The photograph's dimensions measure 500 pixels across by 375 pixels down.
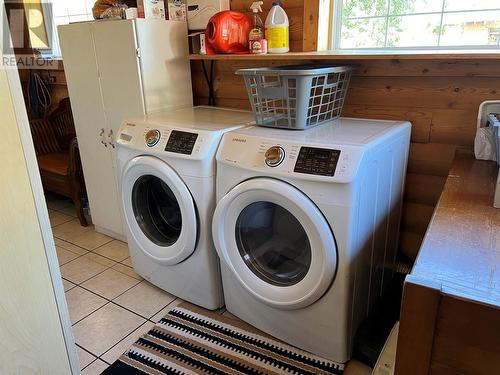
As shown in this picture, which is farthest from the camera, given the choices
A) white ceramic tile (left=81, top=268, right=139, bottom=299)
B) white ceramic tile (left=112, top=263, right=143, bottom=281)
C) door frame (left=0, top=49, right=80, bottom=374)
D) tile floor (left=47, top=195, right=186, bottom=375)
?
white ceramic tile (left=112, top=263, right=143, bottom=281)

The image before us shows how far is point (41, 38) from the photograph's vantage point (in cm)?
358

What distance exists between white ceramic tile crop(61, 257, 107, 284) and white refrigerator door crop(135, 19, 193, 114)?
40.3 inches

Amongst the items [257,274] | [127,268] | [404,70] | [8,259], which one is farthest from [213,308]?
[404,70]

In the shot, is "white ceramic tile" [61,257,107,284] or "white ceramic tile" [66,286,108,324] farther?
"white ceramic tile" [61,257,107,284]

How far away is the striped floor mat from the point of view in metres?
1.61

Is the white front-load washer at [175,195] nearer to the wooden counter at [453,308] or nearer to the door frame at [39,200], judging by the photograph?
the door frame at [39,200]

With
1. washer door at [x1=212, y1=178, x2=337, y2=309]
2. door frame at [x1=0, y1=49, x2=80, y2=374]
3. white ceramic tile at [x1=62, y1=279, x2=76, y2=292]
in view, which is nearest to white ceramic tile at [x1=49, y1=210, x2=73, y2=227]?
white ceramic tile at [x1=62, y1=279, x2=76, y2=292]

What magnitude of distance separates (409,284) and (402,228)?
123 cm

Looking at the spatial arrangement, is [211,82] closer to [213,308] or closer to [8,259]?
[213,308]

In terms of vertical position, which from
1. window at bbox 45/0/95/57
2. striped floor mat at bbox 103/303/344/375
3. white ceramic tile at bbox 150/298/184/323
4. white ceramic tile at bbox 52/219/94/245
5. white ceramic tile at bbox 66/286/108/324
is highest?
window at bbox 45/0/95/57

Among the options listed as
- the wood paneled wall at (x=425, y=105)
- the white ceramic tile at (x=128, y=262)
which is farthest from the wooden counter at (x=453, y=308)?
the white ceramic tile at (x=128, y=262)

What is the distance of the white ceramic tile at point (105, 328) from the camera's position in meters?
1.76

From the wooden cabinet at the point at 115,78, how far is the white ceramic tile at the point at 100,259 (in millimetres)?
272

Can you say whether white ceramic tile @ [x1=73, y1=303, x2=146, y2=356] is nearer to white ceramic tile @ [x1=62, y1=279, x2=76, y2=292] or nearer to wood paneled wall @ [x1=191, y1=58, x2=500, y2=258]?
white ceramic tile @ [x1=62, y1=279, x2=76, y2=292]
